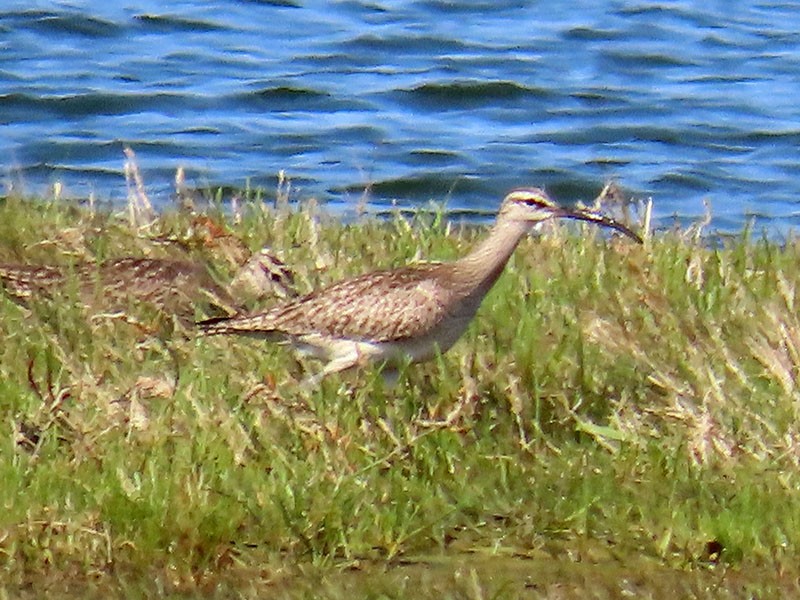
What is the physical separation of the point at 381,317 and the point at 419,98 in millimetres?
10241

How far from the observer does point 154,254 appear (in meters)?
9.18

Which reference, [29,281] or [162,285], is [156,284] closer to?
[162,285]

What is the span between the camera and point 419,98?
58.2 feet

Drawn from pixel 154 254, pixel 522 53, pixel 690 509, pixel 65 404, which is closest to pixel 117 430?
pixel 65 404

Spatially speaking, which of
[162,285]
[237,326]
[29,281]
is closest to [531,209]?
[237,326]

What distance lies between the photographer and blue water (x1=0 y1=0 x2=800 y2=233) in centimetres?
1534

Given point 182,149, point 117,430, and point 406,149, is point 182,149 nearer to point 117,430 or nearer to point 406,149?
point 406,149

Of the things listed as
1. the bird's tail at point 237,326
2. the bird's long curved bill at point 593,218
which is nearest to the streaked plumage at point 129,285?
the bird's tail at point 237,326

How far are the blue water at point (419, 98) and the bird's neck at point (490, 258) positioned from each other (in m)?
5.16

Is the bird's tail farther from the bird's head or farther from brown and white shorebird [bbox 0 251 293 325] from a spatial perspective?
the bird's head

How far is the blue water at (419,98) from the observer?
50.3ft

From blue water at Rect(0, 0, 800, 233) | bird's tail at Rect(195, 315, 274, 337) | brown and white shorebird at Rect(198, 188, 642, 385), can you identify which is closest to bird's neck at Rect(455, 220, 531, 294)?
brown and white shorebird at Rect(198, 188, 642, 385)

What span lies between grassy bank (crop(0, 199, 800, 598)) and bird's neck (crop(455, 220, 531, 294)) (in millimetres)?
206

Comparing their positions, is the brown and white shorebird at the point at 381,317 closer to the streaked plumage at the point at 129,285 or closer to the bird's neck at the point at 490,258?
the bird's neck at the point at 490,258
